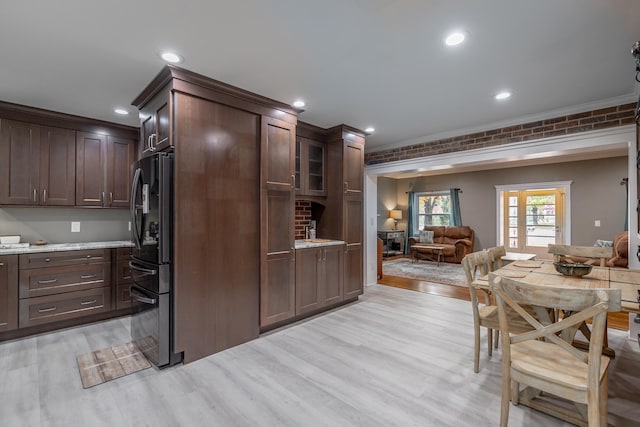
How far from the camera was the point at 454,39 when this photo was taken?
82.7 inches

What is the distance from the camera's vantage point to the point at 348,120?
3.94m

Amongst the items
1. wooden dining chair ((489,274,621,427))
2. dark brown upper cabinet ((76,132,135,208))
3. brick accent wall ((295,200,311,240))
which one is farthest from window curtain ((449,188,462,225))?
dark brown upper cabinet ((76,132,135,208))

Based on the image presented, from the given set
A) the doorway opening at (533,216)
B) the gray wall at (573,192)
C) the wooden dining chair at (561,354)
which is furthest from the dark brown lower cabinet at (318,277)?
the doorway opening at (533,216)

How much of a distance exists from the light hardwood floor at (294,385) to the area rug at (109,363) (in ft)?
0.27

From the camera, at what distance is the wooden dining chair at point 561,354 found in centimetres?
143

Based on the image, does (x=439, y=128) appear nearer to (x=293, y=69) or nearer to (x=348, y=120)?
(x=348, y=120)

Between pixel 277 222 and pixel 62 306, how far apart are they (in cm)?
254

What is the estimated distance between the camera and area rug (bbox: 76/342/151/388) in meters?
2.34

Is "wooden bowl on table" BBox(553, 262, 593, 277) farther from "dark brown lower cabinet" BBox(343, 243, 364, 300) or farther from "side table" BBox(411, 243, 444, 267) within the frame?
"side table" BBox(411, 243, 444, 267)

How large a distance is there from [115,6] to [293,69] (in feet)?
4.15

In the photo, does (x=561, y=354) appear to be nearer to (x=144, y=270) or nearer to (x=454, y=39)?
(x=454, y=39)

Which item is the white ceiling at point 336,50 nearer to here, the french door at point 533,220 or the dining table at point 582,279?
the dining table at point 582,279

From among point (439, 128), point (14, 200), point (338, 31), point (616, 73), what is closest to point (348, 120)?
point (439, 128)

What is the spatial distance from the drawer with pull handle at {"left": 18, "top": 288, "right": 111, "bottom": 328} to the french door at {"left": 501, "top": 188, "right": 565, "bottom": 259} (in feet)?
28.6
